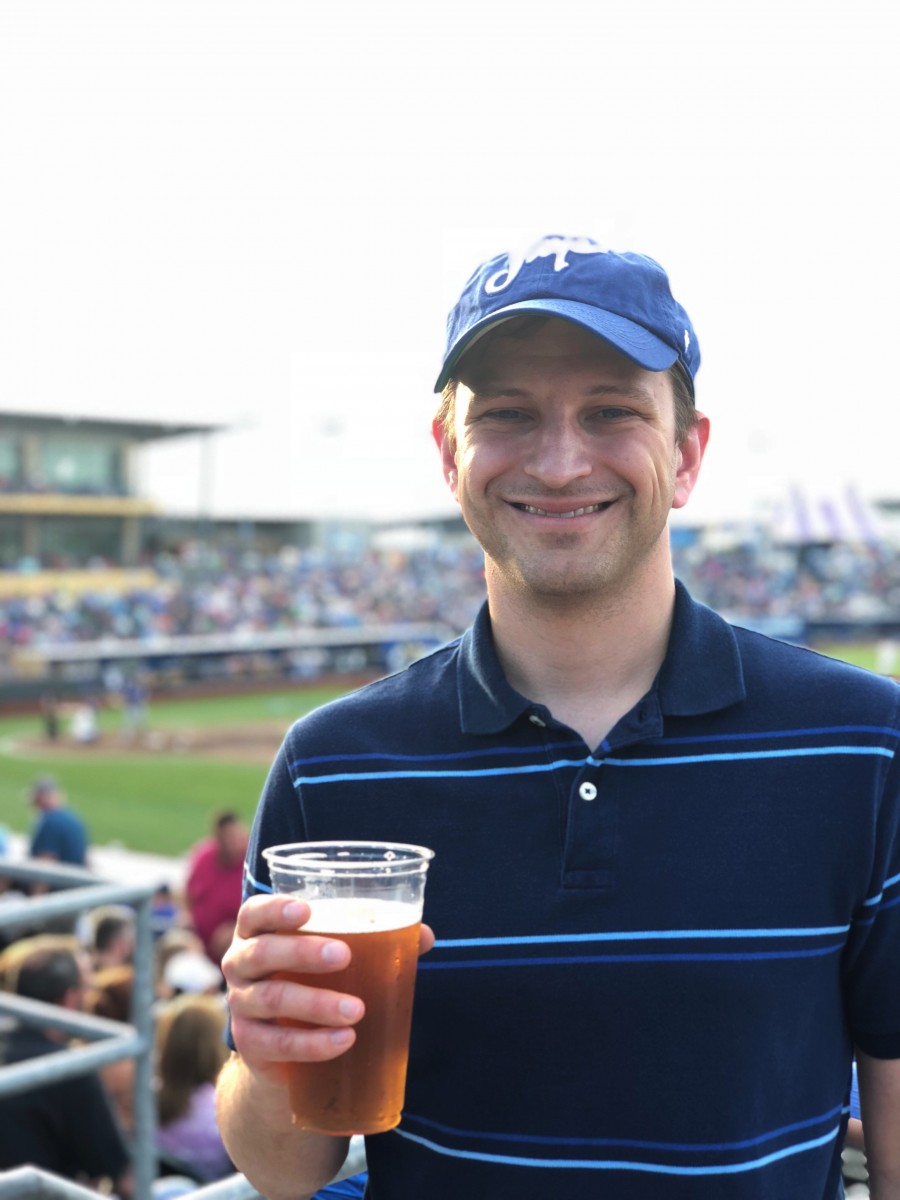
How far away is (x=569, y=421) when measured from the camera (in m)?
1.83

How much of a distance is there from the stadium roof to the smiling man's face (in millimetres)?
56065

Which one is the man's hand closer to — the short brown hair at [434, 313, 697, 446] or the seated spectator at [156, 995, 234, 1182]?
the short brown hair at [434, 313, 697, 446]

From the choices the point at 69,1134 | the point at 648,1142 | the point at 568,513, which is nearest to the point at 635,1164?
the point at 648,1142

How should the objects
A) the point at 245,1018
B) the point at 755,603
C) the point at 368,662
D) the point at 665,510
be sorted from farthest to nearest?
the point at 755,603
the point at 368,662
the point at 665,510
the point at 245,1018

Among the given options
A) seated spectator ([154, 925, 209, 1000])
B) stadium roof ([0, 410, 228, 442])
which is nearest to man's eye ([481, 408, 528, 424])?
seated spectator ([154, 925, 209, 1000])

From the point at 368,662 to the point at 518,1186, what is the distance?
133 feet

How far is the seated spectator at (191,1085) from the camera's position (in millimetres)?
4805

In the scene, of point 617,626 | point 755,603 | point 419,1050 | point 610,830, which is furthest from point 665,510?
point 755,603

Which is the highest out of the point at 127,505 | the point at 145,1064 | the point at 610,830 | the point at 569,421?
the point at 127,505

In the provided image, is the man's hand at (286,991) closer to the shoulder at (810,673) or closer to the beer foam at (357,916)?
the beer foam at (357,916)

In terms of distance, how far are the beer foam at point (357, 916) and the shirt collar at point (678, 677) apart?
1.31ft

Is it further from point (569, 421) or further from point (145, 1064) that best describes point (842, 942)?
point (145, 1064)

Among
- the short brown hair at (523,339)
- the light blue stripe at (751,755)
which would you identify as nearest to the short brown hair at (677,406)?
the short brown hair at (523,339)

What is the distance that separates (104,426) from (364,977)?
58647mm
